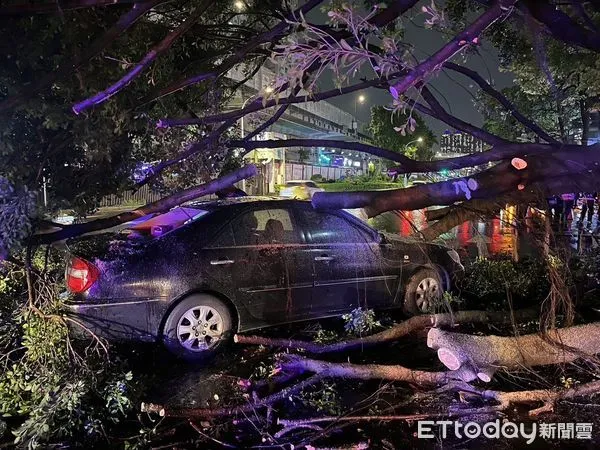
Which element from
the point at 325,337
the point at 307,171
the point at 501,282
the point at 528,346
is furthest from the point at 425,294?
the point at 307,171

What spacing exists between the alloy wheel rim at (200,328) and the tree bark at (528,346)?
7.00ft

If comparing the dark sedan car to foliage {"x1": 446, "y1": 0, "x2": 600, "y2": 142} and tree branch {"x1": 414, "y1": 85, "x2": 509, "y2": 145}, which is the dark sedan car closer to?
tree branch {"x1": 414, "y1": 85, "x2": 509, "y2": 145}

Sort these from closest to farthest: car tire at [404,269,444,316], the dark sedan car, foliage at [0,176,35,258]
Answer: foliage at [0,176,35,258] → the dark sedan car → car tire at [404,269,444,316]

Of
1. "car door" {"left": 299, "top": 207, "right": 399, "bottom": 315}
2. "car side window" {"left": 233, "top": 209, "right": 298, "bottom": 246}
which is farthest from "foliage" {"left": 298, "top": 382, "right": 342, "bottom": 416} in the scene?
"car side window" {"left": 233, "top": 209, "right": 298, "bottom": 246}

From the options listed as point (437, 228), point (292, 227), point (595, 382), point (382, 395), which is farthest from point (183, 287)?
point (595, 382)

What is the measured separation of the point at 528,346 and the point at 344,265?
222 cm

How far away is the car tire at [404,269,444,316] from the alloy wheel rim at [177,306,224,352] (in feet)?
8.22

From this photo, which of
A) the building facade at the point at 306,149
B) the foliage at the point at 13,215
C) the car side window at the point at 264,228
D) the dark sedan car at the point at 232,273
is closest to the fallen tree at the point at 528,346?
the dark sedan car at the point at 232,273

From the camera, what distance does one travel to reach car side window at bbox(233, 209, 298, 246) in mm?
5562

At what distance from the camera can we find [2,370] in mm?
4359

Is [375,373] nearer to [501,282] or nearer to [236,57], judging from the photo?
[236,57]

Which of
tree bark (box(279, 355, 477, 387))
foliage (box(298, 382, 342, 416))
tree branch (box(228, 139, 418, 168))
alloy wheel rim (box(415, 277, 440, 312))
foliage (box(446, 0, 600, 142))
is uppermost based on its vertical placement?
foliage (box(446, 0, 600, 142))

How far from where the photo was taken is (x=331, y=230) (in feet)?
20.0

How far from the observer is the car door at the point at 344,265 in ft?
19.5
